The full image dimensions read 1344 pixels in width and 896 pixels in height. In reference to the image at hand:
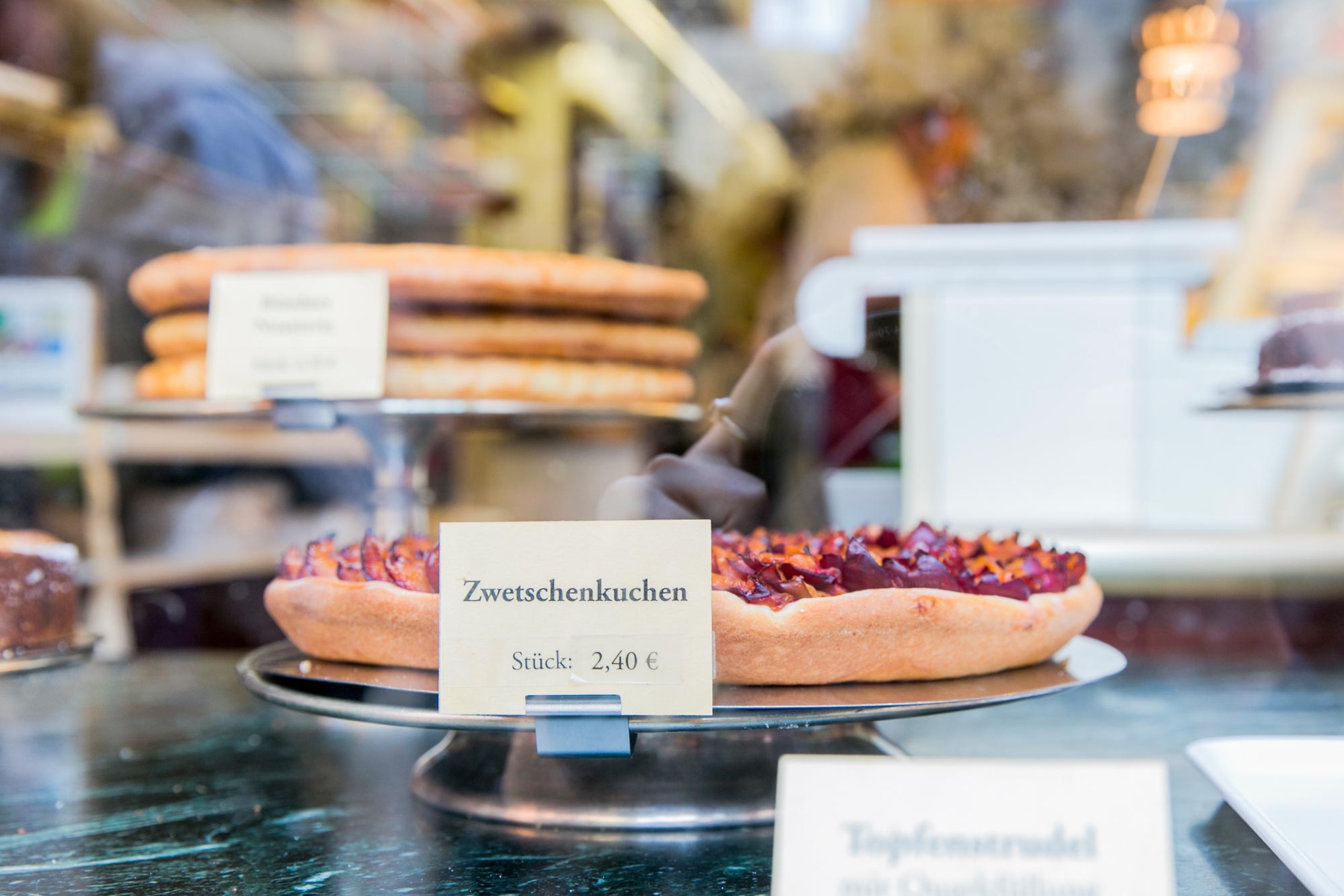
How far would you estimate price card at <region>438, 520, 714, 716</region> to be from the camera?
486mm

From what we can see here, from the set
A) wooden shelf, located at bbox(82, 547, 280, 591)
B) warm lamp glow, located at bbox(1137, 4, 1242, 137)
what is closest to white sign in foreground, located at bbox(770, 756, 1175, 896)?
wooden shelf, located at bbox(82, 547, 280, 591)

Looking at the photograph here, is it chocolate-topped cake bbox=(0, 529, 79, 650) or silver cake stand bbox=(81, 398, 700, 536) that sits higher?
silver cake stand bbox=(81, 398, 700, 536)

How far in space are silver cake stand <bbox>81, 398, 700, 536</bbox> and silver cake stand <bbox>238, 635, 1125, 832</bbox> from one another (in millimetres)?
239

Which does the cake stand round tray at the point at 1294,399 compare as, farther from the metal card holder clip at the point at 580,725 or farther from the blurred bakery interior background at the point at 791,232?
the metal card holder clip at the point at 580,725

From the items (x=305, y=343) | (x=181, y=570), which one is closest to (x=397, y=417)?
(x=305, y=343)

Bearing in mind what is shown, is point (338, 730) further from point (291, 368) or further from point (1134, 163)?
point (1134, 163)

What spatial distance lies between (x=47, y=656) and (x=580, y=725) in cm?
44

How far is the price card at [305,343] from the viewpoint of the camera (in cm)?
80

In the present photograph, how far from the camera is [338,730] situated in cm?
89

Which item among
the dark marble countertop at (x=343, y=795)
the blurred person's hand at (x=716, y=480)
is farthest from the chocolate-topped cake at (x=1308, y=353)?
the blurred person's hand at (x=716, y=480)

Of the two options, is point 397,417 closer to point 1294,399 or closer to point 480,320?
point 480,320

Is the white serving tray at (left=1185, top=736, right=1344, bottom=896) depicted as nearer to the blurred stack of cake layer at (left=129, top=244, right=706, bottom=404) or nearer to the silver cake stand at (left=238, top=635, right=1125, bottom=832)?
the silver cake stand at (left=238, top=635, right=1125, bottom=832)

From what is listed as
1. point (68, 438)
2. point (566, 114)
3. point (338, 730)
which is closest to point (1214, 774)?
point (338, 730)

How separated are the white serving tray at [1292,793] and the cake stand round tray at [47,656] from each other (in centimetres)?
71
